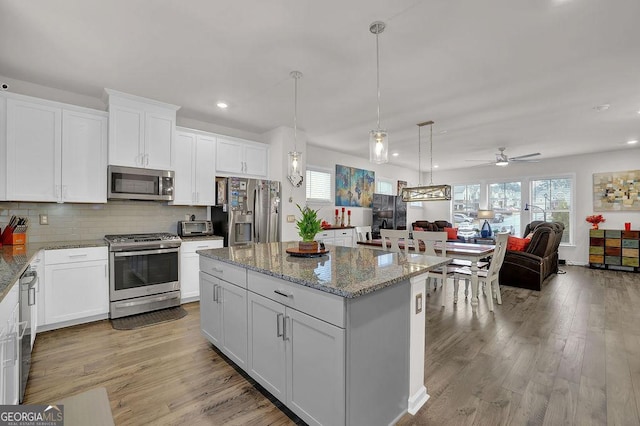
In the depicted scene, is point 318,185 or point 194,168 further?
point 318,185

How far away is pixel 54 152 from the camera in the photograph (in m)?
3.21

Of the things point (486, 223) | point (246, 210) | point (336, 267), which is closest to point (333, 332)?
point (336, 267)

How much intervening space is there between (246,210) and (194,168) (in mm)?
940

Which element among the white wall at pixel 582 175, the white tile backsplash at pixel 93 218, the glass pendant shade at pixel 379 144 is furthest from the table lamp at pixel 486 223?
the white tile backsplash at pixel 93 218

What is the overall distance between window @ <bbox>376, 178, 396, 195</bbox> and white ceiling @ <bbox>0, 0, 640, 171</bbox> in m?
3.58

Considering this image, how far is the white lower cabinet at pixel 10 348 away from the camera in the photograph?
1.34 m

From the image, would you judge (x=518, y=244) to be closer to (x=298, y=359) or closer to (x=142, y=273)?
(x=298, y=359)

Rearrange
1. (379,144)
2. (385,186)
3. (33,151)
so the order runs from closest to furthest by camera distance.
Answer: (379,144) → (33,151) → (385,186)

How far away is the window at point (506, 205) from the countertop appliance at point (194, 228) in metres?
7.67

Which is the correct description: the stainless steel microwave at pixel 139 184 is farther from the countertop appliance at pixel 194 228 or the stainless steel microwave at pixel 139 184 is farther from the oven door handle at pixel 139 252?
the oven door handle at pixel 139 252

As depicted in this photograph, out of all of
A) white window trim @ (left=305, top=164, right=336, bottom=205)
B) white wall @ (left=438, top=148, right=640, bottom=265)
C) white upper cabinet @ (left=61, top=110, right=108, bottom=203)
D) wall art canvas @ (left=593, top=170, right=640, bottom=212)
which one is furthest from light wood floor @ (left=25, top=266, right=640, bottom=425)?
wall art canvas @ (left=593, top=170, right=640, bottom=212)

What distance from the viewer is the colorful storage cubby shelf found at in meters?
6.06

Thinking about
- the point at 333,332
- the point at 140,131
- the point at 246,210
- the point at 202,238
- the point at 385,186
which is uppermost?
the point at 140,131

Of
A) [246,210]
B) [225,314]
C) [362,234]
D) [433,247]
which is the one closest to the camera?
[225,314]
